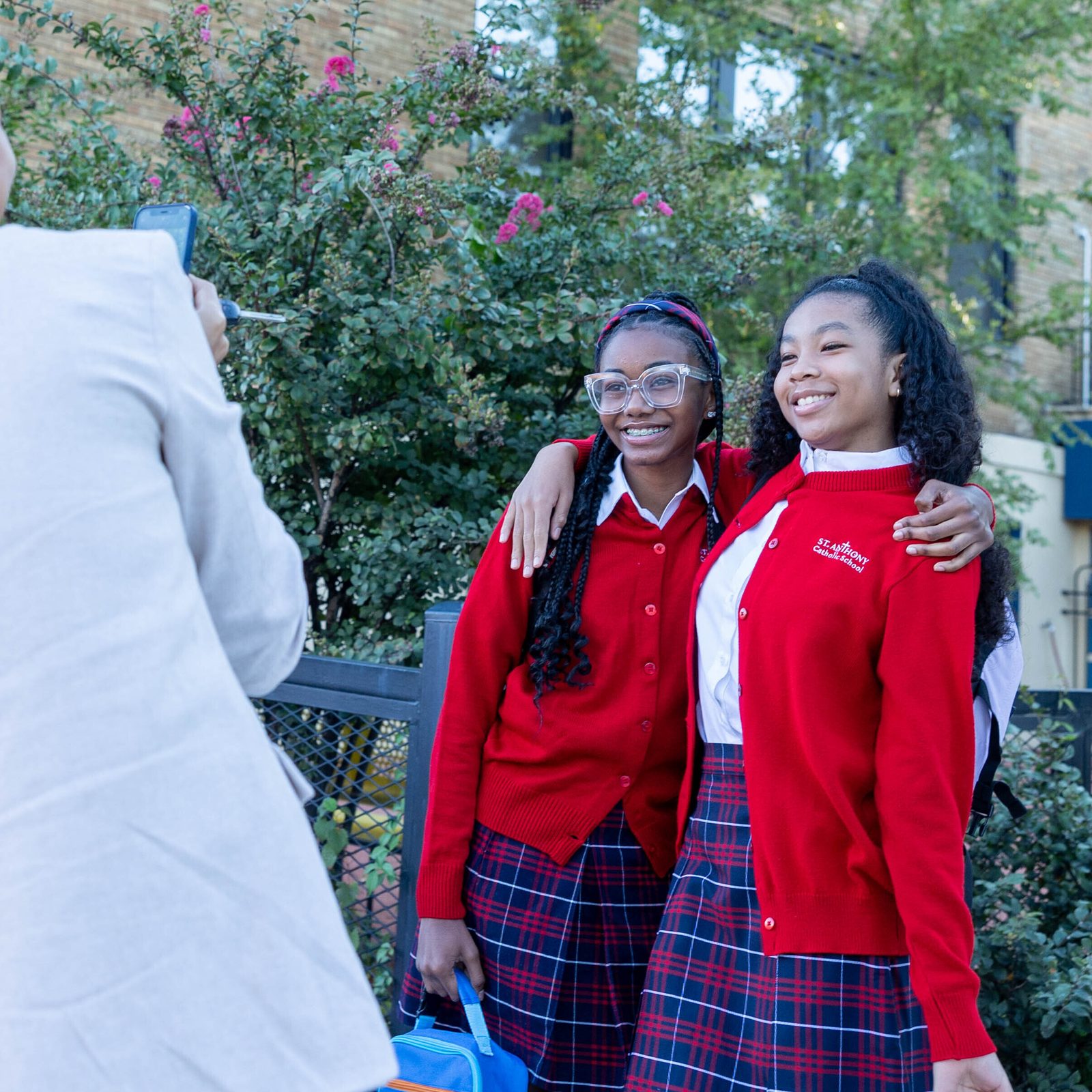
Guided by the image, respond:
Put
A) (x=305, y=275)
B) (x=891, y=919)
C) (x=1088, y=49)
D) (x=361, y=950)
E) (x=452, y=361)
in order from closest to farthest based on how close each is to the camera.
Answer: (x=891, y=919) < (x=361, y=950) < (x=452, y=361) < (x=305, y=275) < (x=1088, y=49)

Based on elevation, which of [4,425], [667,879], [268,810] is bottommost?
[667,879]

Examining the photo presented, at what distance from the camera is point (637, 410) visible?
2385mm

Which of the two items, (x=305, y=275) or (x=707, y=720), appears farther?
(x=305, y=275)

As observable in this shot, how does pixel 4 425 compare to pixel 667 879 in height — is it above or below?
above

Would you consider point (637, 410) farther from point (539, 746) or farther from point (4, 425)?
point (4, 425)

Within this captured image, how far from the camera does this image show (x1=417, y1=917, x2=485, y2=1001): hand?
7.43ft

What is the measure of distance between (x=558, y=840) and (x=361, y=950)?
39.0 inches

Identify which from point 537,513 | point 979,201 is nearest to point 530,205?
point 537,513

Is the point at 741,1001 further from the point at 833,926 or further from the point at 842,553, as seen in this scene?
the point at 842,553

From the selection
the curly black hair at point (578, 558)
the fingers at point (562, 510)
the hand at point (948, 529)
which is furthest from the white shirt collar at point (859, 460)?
the fingers at point (562, 510)

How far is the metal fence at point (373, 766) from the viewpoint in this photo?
106 inches

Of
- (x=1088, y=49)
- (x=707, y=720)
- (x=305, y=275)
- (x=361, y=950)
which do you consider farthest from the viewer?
(x=1088, y=49)

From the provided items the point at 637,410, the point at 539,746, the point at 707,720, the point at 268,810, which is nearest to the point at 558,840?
the point at 539,746

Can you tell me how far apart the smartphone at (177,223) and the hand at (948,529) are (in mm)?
1150
